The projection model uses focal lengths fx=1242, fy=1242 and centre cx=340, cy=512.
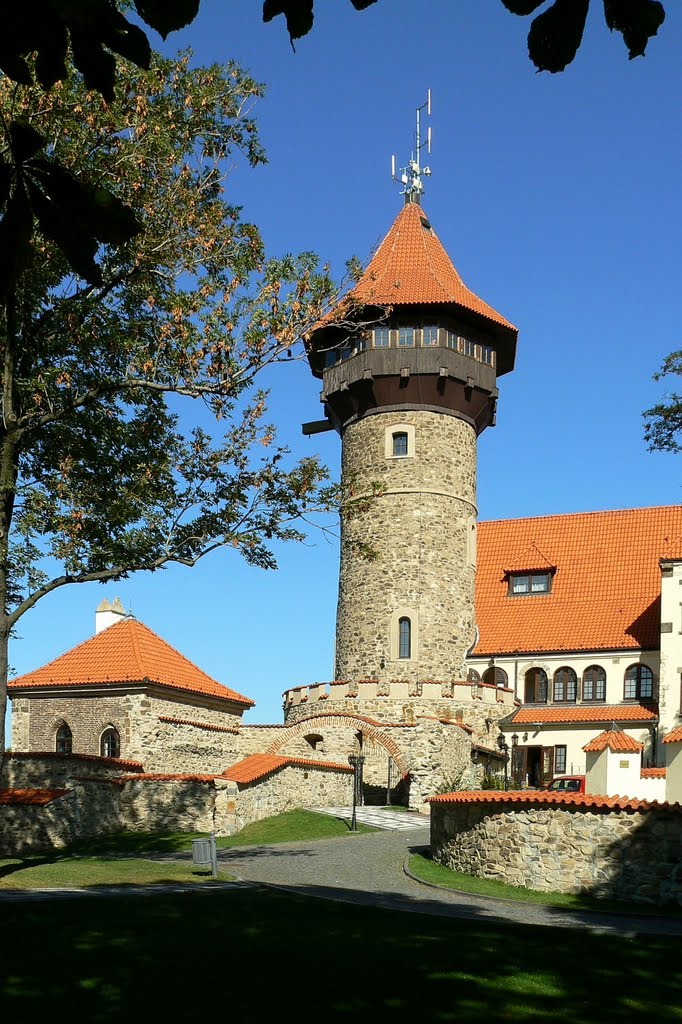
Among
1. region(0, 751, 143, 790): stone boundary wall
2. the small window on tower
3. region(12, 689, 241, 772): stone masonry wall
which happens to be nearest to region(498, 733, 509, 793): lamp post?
region(12, 689, 241, 772): stone masonry wall

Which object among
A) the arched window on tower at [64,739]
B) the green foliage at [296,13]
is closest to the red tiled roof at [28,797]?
the arched window on tower at [64,739]

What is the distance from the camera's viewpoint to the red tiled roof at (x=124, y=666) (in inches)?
1307

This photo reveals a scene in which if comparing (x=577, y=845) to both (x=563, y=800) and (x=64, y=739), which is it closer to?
(x=563, y=800)

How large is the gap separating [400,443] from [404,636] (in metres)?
5.99

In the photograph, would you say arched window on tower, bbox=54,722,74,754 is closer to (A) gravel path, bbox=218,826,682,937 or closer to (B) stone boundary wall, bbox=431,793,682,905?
(A) gravel path, bbox=218,826,682,937

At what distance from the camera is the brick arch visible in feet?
108

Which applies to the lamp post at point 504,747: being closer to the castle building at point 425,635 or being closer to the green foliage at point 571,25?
the castle building at point 425,635

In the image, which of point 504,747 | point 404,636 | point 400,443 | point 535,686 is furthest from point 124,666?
point 535,686

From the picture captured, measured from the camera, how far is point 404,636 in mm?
37156

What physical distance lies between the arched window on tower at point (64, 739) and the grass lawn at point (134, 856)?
25.4 feet

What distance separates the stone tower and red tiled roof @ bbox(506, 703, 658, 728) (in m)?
2.56

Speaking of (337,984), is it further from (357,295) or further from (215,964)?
(357,295)

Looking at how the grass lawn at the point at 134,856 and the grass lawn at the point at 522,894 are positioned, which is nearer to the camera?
the grass lawn at the point at 522,894

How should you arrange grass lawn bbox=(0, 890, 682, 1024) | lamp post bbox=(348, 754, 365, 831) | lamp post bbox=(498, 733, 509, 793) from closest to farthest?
1. grass lawn bbox=(0, 890, 682, 1024)
2. lamp post bbox=(348, 754, 365, 831)
3. lamp post bbox=(498, 733, 509, 793)
